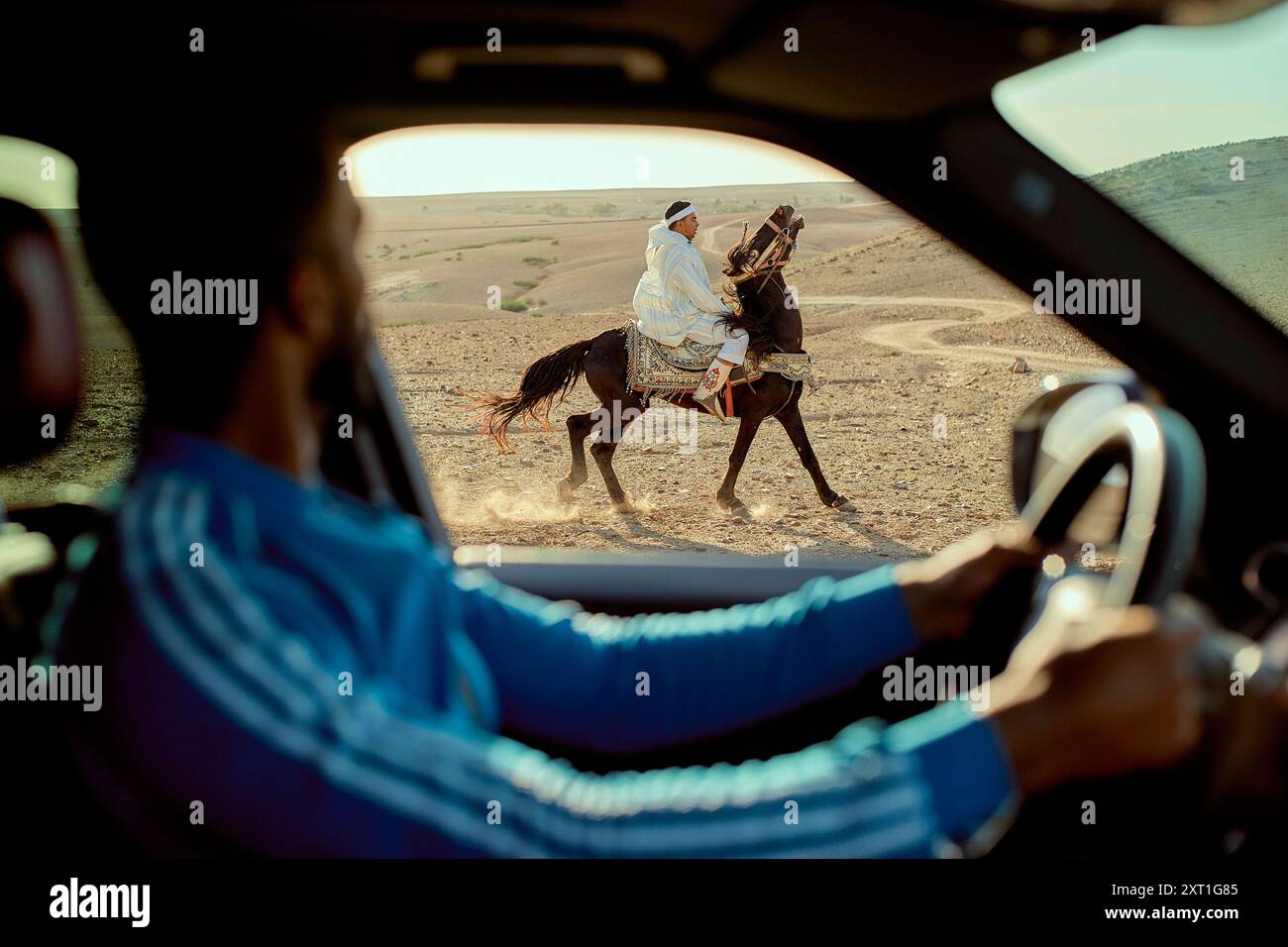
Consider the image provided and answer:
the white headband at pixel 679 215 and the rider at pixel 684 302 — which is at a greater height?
the white headband at pixel 679 215

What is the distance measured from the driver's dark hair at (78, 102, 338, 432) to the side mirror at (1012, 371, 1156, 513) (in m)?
0.94

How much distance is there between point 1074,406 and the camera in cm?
149

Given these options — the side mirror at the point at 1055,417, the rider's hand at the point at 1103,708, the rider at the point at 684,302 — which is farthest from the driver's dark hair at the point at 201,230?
the rider at the point at 684,302

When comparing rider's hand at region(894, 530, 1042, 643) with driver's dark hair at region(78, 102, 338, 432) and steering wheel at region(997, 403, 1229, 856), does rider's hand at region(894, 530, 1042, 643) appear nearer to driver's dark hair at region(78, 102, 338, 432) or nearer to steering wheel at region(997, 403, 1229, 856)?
steering wheel at region(997, 403, 1229, 856)

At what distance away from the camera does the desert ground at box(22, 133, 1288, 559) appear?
2.15 meters

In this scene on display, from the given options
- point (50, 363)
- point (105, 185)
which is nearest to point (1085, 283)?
point (105, 185)

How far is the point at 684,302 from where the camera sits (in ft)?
27.1

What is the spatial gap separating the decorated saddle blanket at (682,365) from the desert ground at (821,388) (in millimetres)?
804

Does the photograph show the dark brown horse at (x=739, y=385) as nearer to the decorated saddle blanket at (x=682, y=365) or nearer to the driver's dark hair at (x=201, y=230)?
the decorated saddle blanket at (x=682, y=365)

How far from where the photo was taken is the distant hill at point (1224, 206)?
1642 millimetres
